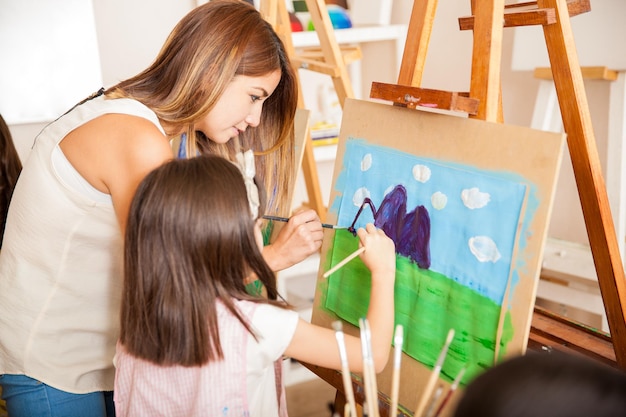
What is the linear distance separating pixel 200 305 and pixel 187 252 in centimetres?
9

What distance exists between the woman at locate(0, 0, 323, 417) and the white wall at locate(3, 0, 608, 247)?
1.32m

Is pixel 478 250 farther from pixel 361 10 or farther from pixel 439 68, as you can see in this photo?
→ pixel 361 10

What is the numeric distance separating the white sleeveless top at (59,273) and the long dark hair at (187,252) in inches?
6.4

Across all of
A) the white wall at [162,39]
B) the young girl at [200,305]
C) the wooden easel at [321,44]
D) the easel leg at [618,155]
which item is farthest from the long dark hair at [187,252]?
the white wall at [162,39]

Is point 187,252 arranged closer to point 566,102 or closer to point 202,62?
point 202,62

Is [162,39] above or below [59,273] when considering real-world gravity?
above

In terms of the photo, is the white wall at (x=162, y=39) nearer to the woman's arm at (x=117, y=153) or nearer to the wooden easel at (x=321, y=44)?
the wooden easel at (x=321, y=44)

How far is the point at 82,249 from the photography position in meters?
1.18

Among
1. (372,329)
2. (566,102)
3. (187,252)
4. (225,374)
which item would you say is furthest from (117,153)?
(566,102)

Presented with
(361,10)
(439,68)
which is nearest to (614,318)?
(439,68)

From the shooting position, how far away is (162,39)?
2662 millimetres

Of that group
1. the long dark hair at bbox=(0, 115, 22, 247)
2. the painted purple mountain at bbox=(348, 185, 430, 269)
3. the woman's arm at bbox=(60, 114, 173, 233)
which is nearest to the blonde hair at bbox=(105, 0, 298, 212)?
the woman's arm at bbox=(60, 114, 173, 233)

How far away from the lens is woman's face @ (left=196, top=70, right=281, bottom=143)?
4.14 ft

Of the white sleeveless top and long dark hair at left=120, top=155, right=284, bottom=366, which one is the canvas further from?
the white sleeveless top
